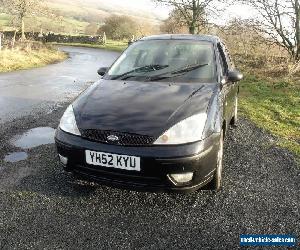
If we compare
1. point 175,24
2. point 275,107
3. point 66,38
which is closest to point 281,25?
point 275,107

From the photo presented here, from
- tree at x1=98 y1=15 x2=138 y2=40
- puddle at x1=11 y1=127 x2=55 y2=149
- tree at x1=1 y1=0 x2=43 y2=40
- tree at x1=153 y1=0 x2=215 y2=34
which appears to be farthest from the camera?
tree at x1=98 y1=15 x2=138 y2=40

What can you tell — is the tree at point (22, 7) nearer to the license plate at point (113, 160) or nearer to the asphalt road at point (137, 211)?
the asphalt road at point (137, 211)

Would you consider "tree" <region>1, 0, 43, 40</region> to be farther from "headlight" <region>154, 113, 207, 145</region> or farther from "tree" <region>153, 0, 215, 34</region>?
"headlight" <region>154, 113, 207, 145</region>

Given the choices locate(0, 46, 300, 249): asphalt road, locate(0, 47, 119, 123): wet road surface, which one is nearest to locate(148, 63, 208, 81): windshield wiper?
locate(0, 46, 300, 249): asphalt road

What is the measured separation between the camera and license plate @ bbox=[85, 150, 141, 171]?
3.41 metres

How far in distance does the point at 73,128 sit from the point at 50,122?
11.6 ft

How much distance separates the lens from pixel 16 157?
5.07 m

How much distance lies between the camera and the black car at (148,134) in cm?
342

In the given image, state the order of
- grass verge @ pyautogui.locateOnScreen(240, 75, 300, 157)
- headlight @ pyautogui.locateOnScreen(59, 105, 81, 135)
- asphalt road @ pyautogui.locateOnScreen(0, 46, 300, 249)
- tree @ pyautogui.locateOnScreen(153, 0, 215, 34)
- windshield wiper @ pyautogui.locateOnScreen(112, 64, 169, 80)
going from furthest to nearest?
tree @ pyautogui.locateOnScreen(153, 0, 215, 34), grass verge @ pyautogui.locateOnScreen(240, 75, 300, 157), windshield wiper @ pyautogui.locateOnScreen(112, 64, 169, 80), headlight @ pyautogui.locateOnScreen(59, 105, 81, 135), asphalt road @ pyautogui.locateOnScreen(0, 46, 300, 249)

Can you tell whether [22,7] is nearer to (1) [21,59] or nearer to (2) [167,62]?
(1) [21,59]

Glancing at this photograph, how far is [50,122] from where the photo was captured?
23.2 ft

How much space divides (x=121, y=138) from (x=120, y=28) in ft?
160

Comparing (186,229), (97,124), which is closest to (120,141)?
(97,124)

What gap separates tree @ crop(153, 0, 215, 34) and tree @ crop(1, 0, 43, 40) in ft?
45.7
